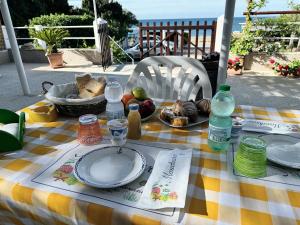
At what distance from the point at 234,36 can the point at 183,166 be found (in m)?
4.53

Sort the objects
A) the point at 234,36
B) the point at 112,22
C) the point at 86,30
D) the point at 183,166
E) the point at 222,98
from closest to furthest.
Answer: the point at 183,166, the point at 222,98, the point at 234,36, the point at 86,30, the point at 112,22

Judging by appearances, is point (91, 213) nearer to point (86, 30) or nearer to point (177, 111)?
point (177, 111)

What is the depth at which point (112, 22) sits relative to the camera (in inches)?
537

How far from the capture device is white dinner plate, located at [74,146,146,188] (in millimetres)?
652

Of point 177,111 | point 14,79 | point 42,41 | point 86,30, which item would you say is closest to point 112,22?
point 86,30

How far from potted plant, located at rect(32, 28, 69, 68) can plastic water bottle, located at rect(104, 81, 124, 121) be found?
4.65m

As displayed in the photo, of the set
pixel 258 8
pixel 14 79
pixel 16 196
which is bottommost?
pixel 14 79

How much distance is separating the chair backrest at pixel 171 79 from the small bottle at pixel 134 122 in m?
0.58

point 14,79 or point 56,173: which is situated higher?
point 56,173

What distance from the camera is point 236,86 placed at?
3.57 metres

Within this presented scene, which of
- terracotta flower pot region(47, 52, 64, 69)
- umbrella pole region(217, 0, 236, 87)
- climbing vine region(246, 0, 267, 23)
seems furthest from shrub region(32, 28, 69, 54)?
umbrella pole region(217, 0, 236, 87)

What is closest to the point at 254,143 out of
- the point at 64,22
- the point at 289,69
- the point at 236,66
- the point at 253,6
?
the point at 236,66

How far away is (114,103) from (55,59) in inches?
186

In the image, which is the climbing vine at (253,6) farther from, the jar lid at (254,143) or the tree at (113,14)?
the tree at (113,14)
